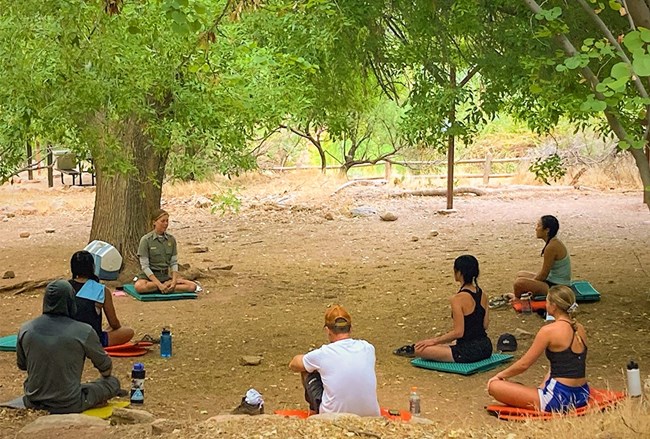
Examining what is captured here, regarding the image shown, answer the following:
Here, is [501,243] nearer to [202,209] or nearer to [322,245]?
[322,245]

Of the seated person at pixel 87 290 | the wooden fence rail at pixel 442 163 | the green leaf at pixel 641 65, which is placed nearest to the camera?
the green leaf at pixel 641 65

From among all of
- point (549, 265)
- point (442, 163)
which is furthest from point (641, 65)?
point (442, 163)

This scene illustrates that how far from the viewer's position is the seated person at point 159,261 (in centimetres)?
1041

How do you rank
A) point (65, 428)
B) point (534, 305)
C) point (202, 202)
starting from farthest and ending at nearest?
point (202, 202)
point (534, 305)
point (65, 428)

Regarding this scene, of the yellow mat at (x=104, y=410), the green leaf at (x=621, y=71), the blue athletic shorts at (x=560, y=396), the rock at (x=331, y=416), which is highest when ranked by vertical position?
the green leaf at (x=621, y=71)

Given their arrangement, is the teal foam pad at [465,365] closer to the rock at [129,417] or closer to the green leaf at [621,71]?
the rock at [129,417]

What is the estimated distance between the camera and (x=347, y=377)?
5.58m

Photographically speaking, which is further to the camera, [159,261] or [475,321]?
[159,261]

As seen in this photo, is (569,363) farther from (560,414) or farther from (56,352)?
(56,352)

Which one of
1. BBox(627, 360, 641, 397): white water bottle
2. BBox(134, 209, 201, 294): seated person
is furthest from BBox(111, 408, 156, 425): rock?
BBox(134, 209, 201, 294): seated person

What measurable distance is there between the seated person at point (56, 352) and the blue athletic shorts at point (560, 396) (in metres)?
2.93

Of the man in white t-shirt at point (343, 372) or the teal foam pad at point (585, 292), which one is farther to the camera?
the teal foam pad at point (585, 292)

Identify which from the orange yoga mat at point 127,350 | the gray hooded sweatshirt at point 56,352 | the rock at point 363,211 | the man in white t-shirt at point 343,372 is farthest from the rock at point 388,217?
the gray hooded sweatshirt at point 56,352

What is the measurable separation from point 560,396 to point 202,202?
1706cm
